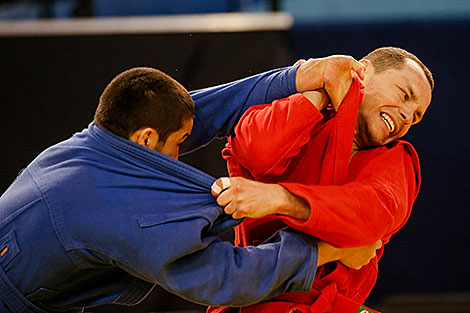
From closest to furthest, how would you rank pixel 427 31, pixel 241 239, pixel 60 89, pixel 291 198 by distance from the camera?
pixel 291 198
pixel 241 239
pixel 60 89
pixel 427 31

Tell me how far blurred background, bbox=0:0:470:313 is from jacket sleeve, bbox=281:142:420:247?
98cm

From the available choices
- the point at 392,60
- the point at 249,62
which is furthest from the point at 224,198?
the point at 249,62

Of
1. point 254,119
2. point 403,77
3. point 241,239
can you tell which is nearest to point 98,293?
point 241,239

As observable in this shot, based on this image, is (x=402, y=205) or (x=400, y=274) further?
(x=400, y=274)

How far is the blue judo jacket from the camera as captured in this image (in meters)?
1.06

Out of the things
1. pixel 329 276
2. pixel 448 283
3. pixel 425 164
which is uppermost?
pixel 329 276

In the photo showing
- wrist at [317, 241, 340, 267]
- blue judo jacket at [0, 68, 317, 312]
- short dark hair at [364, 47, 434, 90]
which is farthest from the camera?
short dark hair at [364, 47, 434, 90]

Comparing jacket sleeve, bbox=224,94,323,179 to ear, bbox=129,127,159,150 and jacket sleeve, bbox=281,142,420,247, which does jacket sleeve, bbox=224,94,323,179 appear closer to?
jacket sleeve, bbox=281,142,420,247

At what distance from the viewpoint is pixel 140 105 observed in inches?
44.3

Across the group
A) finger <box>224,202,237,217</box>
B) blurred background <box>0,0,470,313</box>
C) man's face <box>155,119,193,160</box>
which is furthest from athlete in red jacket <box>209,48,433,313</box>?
blurred background <box>0,0,470,313</box>

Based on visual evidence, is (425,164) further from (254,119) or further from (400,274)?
(254,119)

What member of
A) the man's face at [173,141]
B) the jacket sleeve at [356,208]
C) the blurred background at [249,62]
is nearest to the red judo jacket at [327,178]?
the jacket sleeve at [356,208]

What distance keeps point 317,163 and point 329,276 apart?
24 centimetres

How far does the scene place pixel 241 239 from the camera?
1382 millimetres
